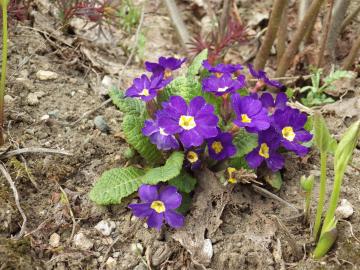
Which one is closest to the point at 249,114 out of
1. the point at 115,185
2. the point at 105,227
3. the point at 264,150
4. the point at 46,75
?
the point at 264,150

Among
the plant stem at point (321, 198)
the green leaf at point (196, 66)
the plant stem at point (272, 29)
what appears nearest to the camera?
the plant stem at point (321, 198)

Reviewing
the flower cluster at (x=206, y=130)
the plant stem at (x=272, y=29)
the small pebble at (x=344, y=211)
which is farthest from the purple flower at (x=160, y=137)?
the plant stem at (x=272, y=29)

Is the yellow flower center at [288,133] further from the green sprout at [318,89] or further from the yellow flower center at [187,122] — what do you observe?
the green sprout at [318,89]

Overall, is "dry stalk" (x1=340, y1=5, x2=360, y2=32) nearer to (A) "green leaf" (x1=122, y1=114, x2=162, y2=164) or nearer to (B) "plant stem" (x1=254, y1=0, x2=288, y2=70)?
(B) "plant stem" (x1=254, y1=0, x2=288, y2=70)

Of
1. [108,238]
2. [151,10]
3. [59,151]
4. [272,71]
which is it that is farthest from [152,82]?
[151,10]

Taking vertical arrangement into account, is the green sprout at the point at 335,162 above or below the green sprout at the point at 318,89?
above

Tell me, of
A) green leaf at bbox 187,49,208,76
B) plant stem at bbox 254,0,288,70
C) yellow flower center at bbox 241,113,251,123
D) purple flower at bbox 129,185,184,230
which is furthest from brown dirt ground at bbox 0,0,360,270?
plant stem at bbox 254,0,288,70
